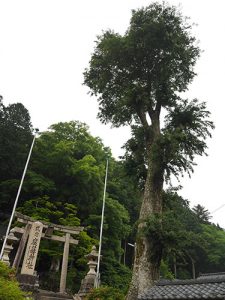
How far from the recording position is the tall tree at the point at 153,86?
10.3m

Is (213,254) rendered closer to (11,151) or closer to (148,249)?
(11,151)

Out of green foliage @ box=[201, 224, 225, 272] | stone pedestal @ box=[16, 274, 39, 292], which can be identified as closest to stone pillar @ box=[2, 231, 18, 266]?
stone pedestal @ box=[16, 274, 39, 292]

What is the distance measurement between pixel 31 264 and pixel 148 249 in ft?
20.8

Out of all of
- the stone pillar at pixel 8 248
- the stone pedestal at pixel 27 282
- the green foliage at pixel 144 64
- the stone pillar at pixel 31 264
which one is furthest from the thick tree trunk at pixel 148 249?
the stone pillar at pixel 8 248

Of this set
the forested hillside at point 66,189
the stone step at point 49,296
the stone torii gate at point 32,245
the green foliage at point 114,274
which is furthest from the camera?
the green foliage at point 114,274

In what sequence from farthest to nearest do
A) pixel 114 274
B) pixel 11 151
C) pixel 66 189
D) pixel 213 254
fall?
pixel 213 254
pixel 11 151
pixel 66 189
pixel 114 274

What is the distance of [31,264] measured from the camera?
41.0 ft

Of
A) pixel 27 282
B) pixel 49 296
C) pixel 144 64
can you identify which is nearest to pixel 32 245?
pixel 27 282

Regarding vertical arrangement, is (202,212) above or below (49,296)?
above

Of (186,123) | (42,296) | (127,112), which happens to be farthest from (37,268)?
(186,123)

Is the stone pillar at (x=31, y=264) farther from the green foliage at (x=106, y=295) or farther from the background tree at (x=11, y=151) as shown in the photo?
the background tree at (x=11, y=151)

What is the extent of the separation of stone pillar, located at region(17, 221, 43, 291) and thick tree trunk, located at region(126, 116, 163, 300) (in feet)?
18.2

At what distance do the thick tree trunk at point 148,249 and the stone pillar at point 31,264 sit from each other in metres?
5.54

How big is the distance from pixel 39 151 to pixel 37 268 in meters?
9.01
